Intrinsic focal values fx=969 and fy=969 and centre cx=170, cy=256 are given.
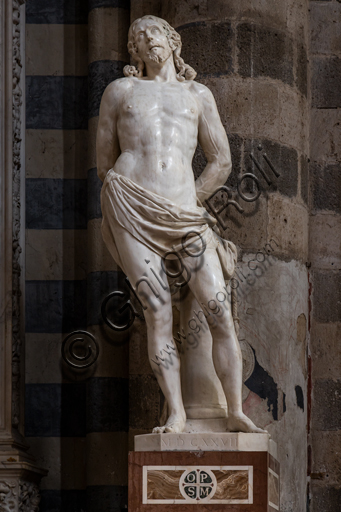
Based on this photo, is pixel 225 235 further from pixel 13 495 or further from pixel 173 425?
pixel 13 495

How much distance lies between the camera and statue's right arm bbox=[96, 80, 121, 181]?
15.7 ft

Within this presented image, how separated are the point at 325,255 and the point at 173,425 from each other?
2102mm

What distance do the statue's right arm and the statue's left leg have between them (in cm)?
70

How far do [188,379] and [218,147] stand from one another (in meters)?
1.17

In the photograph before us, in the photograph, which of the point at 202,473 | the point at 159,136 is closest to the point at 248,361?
the point at 202,473

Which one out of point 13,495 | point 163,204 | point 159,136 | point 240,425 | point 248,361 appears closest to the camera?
point 240,425

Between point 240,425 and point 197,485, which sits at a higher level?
point 240,425

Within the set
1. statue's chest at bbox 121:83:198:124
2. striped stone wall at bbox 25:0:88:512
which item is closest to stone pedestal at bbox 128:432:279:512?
statue's chest at bbox 121:83:198:124

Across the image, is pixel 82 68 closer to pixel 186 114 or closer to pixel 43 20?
pixel 43 20

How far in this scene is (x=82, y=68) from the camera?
6277 millimetres

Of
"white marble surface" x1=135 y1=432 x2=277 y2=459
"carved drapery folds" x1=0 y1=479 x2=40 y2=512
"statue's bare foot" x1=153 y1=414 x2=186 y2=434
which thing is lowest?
"carved drapery folds" x1=0 y1=479 x2=40 y2=512

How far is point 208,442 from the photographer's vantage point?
436cm

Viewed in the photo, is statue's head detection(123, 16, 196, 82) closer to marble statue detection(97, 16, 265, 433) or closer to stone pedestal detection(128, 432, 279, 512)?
marble statue detection(97, 16, 265, 433)

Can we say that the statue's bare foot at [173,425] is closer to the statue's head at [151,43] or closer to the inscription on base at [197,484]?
the inscription on base at [197,484]
